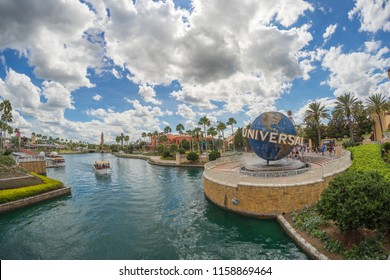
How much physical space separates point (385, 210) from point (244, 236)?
7908 millimetres

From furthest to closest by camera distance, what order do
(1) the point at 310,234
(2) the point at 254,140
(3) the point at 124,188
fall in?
(3) the point at 124,188 < (2) the point at 254,140 < (1) the point at 310,234

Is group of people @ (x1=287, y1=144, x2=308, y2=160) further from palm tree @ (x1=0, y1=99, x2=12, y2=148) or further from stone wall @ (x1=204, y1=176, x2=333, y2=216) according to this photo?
palm tree @ (x1=0, y1=99, x2=12, y2=148)

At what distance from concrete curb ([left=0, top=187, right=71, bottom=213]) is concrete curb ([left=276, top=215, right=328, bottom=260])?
26117 millimetres

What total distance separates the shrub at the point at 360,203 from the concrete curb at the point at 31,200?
2852 centimetres

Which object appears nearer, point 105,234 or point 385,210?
point 385,210

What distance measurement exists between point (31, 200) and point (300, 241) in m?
27.5

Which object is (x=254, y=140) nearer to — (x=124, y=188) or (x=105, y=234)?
(x=105, y=234)

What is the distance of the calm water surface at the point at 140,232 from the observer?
13031 millimetres

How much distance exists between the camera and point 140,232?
16.0 metres

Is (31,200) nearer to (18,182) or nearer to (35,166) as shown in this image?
(18,182)

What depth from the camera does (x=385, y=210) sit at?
32.9 ft

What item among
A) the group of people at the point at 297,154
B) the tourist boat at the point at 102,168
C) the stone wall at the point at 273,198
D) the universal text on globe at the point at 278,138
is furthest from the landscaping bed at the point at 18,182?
the group of people at the point at 297,154

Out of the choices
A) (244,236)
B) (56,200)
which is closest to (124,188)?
(56,200)

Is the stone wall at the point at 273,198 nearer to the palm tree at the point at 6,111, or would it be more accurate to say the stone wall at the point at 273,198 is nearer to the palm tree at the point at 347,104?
the palm tree at the point at 347,104
